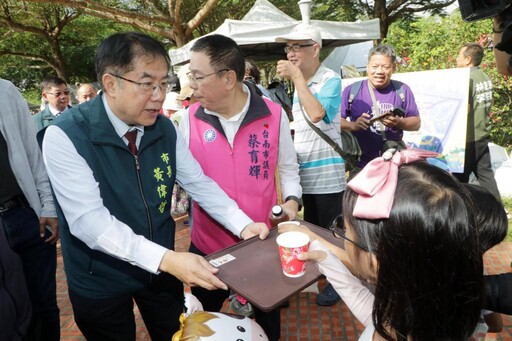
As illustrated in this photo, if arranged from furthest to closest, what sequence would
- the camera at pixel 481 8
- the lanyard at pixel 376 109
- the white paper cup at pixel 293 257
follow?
the lanyard at pixel 376 109 → the camera at pixel 481 8 → the white paper cup at pixel 293 257

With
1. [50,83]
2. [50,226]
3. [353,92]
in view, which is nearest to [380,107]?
[353,92]

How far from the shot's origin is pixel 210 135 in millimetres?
2158

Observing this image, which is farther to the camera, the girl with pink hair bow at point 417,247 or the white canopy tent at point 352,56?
the white canopy tent at point 352,56

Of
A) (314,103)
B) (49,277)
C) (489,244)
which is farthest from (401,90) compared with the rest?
(49,277)

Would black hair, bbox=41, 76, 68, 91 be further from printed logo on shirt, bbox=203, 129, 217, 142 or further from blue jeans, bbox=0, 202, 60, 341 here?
printed logo on shirt, bbox=203, 129, 217, 142

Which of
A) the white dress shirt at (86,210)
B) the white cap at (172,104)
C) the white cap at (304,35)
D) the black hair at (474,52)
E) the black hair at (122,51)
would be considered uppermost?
the white cap at (304,35)

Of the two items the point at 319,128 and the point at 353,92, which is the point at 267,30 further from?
the point at 319,128

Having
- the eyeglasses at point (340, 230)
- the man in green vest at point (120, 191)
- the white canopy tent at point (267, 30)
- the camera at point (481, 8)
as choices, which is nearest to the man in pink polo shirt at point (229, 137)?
the man in green vest at point (120, 191)

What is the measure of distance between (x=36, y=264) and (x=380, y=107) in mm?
2977

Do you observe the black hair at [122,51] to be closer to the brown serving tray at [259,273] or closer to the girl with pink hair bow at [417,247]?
the brown serving tray at [259,273]

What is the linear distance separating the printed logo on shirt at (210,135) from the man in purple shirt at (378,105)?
1.57 meters

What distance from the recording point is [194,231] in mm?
2348

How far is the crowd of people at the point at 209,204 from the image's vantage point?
1.11 meters

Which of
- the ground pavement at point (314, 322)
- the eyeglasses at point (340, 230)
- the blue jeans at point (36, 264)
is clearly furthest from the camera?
the ground pavement at point (314, 322)
